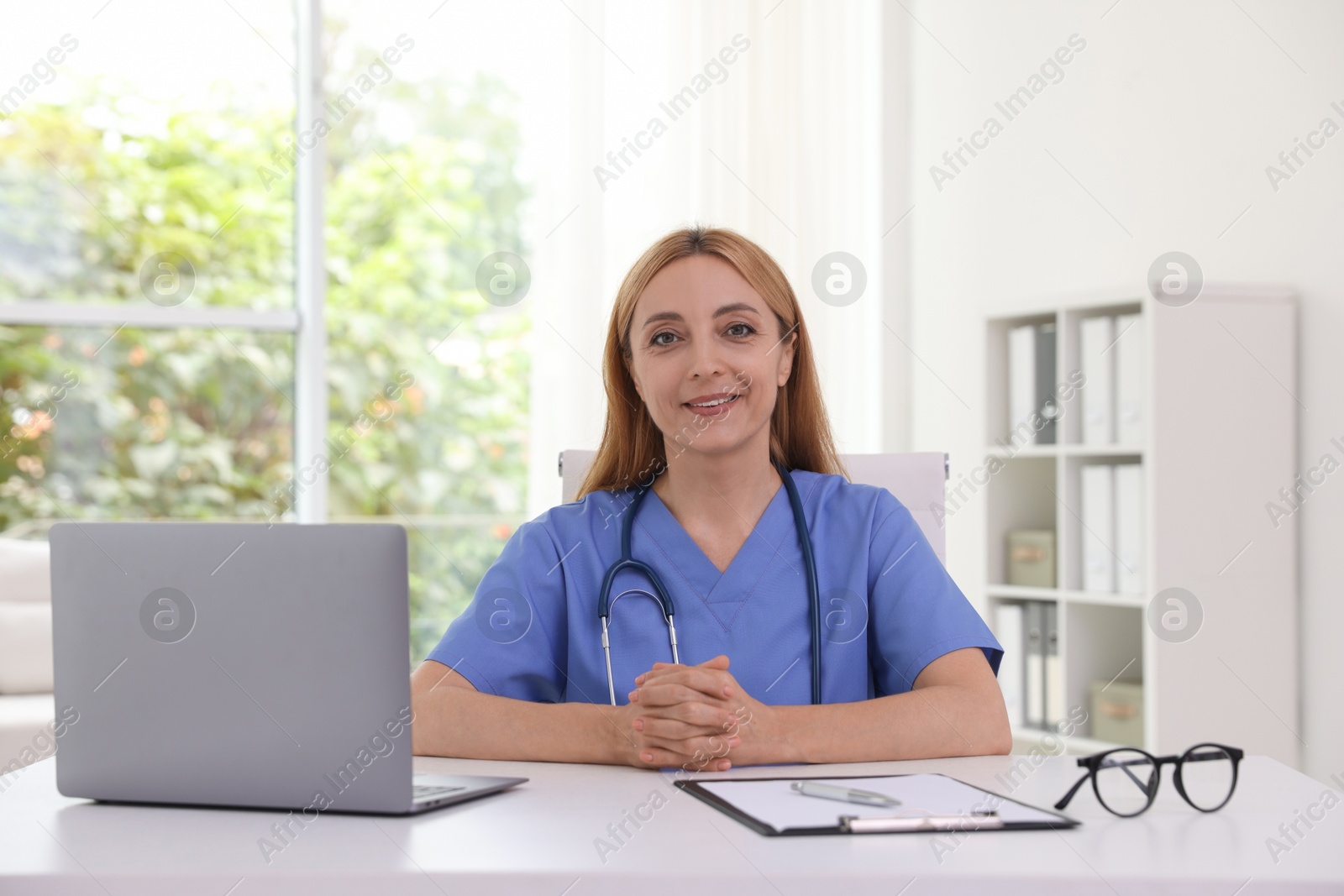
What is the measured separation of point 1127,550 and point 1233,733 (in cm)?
43

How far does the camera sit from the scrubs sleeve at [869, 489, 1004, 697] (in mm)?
1356

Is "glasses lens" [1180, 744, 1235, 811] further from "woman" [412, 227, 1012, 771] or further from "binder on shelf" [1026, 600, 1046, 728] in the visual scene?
"binder on shelf" [1026, 600, 1046, 728]

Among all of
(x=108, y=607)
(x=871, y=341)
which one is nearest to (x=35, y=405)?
(x=871, y=341)

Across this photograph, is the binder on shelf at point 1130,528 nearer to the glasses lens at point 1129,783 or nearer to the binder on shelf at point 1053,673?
the binder on shelf at point 1053,673

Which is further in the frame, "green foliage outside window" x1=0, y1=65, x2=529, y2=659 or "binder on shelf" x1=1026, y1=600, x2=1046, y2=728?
"green foliage outside window" x1=0, y1=65, x2=529, y2=659

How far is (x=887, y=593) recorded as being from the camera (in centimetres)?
142

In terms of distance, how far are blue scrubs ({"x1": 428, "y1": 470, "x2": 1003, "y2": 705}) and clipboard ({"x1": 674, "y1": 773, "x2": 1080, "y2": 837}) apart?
39 cm

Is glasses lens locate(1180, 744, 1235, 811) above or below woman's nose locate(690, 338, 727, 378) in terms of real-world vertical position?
below

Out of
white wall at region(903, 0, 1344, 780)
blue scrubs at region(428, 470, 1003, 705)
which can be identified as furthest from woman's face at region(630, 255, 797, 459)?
white wall at region(903, 0, 1344, 780)

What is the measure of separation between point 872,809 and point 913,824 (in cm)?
5

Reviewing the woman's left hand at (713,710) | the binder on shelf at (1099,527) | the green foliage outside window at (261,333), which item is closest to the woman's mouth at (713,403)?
the woman's left hand at (713,710)

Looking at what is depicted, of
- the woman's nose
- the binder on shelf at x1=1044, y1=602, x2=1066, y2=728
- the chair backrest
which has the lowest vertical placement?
the binder on shelf at x1=1044, y1=602, x2=1066, y2=728

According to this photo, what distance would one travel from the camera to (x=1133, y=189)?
286cm

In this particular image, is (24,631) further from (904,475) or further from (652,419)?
(904,475)
